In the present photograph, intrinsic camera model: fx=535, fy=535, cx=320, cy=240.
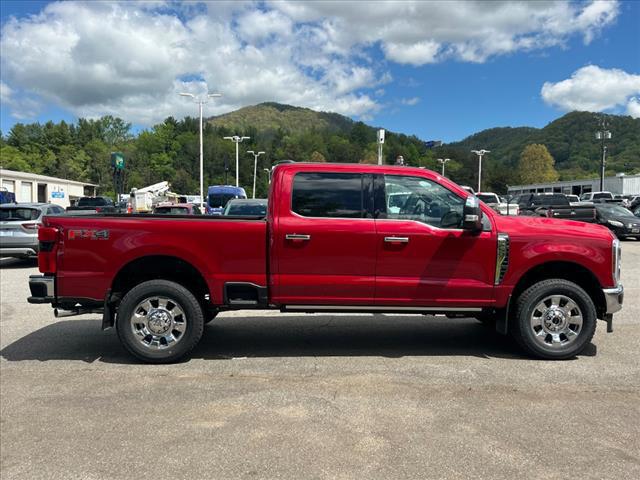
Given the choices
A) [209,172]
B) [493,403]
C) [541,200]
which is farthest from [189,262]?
[209,172]

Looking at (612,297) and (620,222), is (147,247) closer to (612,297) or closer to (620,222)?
(612,297)

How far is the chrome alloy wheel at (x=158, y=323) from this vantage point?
5504mm

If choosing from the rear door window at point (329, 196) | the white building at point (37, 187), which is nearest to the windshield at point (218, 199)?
the white building at point (37, 187)

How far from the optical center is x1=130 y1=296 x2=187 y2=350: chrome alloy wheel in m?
5.50

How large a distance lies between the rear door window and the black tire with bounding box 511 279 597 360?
1960mm

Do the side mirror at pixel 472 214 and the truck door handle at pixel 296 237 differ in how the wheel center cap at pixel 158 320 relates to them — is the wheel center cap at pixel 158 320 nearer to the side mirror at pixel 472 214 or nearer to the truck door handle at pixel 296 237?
the truck door handle at pixel 296 237

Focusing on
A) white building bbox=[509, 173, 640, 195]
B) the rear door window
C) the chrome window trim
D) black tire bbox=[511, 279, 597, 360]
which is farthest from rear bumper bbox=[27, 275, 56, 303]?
white building bbox=[509, 173, 640, 195]

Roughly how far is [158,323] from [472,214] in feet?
11.0

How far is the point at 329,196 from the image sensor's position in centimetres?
556

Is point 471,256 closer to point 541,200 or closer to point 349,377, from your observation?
point 349,377

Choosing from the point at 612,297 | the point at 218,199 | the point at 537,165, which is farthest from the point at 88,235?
the point at 537,165

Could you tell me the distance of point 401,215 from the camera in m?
5.53

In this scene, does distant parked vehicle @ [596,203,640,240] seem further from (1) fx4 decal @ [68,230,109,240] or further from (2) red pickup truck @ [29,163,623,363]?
(1) fx4 decal @ [68,230,109,240]

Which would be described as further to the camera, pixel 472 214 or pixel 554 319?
pixel 554 319
